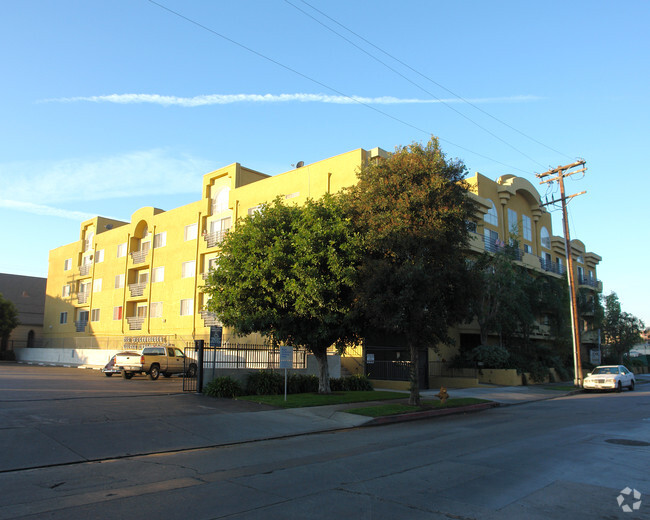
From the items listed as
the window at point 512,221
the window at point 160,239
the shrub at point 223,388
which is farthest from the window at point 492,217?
the window at point 160,239

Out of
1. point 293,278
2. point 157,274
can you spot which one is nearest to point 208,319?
point 157,274

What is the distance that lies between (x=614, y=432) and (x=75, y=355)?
40.1m

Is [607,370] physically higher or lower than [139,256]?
lower

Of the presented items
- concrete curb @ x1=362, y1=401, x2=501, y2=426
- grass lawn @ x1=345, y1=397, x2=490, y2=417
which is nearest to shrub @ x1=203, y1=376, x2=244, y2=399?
grass lawn @ x1=345, y1=397, x2=490, y2=417

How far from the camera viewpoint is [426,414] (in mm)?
17203

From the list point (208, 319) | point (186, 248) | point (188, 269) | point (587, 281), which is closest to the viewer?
point (208, 319)

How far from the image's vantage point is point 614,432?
1261 cm

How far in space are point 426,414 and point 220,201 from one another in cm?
2655

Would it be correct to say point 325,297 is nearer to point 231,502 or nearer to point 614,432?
point 614,432

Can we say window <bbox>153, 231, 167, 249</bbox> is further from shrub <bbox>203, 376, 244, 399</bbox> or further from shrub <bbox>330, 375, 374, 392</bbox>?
shrub <bbox>203, 376, 244, 399</bbox>

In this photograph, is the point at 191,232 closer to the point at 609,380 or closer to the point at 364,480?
the point at 609,380

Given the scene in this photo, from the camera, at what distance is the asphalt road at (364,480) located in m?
6.18

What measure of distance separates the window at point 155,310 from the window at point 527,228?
30776 mm

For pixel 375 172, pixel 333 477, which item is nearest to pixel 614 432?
pixel 333 477
